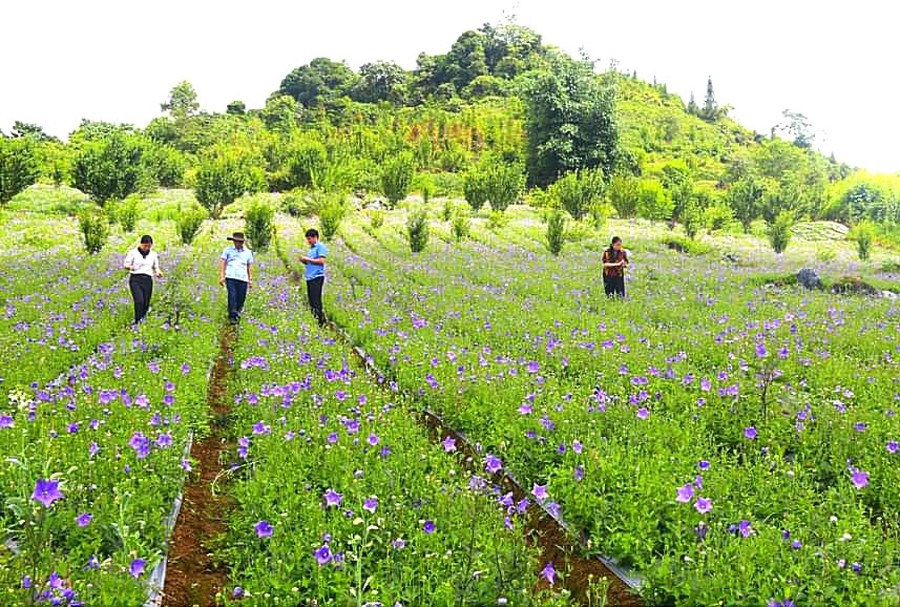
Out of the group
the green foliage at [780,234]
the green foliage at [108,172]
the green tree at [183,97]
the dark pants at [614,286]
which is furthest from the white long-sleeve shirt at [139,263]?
the green tree at [183,97]

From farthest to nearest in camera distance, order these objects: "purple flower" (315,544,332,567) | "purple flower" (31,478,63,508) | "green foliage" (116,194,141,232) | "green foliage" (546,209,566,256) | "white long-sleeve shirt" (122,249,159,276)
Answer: "green foliage" (116,194,141,232), "green foliage" (546,209,566,256), "white long-sleeve shirt" (122,249,159,276), "purple flower" (315,544,332,567), "purple flower" (31,478,63,508)

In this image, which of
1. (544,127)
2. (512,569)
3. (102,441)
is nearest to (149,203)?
(544,127)

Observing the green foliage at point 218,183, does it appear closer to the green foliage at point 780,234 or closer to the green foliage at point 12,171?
the green foliage at point 12,171

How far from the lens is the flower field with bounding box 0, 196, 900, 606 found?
312 cm

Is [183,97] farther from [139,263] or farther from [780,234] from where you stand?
[139,263]

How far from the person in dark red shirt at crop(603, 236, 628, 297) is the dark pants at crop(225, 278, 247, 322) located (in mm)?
6607

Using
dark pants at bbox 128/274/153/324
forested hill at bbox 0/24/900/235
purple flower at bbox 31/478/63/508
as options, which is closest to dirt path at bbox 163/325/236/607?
purple flower at bbox 31/478/63/508

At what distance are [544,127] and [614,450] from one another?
46.4 m

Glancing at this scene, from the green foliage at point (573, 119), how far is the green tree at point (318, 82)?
5645 cm

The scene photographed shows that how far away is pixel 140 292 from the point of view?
392 inches

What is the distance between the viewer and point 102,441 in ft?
14.5

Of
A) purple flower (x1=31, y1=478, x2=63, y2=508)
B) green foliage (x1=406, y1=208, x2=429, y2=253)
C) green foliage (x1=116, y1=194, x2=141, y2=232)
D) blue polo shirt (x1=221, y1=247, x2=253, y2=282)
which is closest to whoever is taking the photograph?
purple flower (x1=31, y1=478, x2=63, y2=508)

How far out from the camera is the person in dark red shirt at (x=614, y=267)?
1208cm

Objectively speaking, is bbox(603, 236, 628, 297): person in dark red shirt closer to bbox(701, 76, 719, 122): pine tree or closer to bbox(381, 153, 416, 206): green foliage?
bbox(381, 153, 416, 206): green foliage
